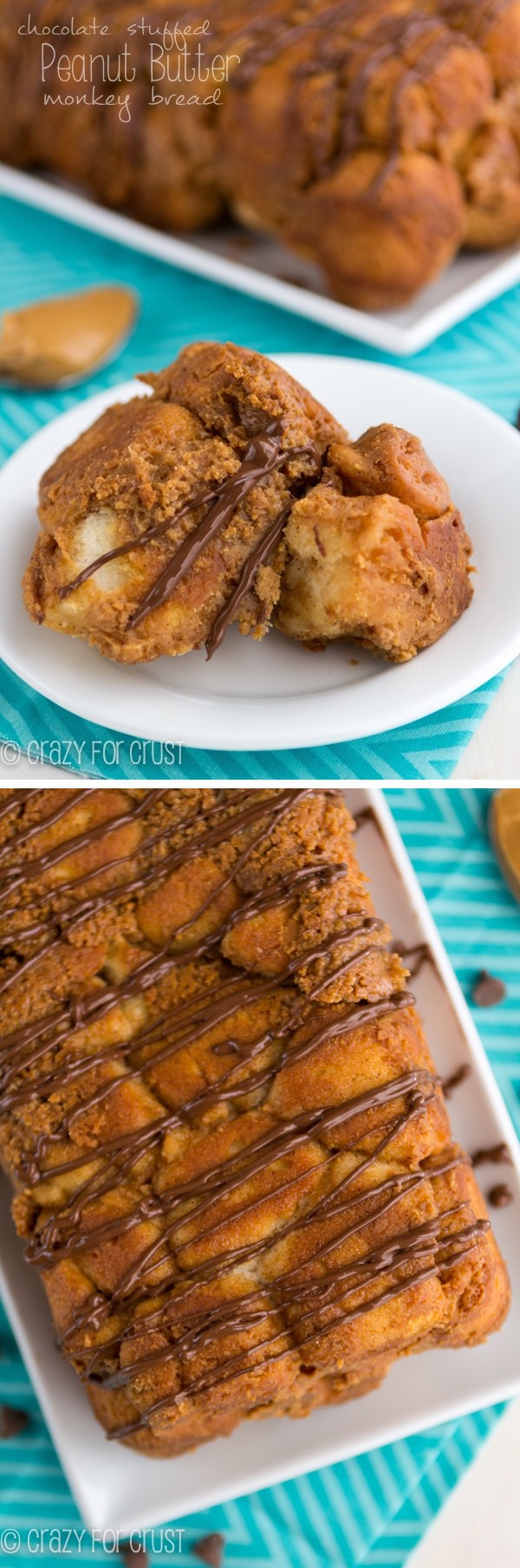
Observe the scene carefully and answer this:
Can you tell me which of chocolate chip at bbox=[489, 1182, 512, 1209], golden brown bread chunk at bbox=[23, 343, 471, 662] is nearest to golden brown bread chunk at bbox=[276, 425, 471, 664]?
golden brown bread chunk at bbox=[23, 343, 471, 662]

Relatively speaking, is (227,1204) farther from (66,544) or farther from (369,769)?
(66,544)

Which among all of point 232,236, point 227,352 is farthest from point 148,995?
point 232,236

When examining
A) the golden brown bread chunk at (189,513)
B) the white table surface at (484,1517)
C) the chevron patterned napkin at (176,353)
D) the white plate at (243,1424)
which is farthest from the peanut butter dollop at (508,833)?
the white table surface at (484,1517)

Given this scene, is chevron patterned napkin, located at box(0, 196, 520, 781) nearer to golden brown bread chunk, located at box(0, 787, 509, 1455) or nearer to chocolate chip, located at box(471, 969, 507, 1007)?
golden brown bread chunk, located at box(0, 787, 509, 1455)

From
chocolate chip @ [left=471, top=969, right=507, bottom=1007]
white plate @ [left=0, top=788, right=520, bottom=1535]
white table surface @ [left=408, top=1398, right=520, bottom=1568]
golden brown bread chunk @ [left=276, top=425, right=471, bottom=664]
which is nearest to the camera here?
golden brown bread chunk @ [left=276, top=425, right=471, bottom=664]

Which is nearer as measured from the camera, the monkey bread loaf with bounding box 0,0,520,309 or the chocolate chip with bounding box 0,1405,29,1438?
the chocolate chip with bounding box 0,1405,29,1438

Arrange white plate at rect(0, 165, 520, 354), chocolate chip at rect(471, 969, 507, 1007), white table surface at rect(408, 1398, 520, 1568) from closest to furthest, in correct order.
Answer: white table surface at rect(408, 1398, 520, 1568), chocolate chip at rect(471, 969, 507, 1007), white plate at rect(0, 165, 520, 354)

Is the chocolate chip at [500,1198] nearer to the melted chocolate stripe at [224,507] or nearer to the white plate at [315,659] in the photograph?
the white plate at [315,659]
